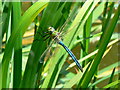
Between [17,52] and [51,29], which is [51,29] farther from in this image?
[17,52]

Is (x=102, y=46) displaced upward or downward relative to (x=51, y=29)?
downward

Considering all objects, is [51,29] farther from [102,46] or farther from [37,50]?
[102,46]

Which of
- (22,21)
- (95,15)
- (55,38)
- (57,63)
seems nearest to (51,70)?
(57,63)

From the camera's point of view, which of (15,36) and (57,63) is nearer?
(15,36)

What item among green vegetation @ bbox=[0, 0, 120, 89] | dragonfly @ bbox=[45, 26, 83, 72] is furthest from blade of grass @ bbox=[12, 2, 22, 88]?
dragonfly @ bbox=[45, 26, 83, 72]

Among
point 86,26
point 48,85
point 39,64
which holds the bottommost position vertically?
point 48,85

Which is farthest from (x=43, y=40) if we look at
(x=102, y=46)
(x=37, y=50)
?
(x=102, y=46)

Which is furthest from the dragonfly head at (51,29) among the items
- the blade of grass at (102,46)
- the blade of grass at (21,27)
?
the blade of grass at (102,46)

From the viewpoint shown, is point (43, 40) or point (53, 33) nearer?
point (43, 40)

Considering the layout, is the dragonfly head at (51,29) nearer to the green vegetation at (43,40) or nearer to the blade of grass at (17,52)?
the green vegetation at (43,40)

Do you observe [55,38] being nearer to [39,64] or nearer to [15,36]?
A: [39,64]

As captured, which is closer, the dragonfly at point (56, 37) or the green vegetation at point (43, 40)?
the green vegetation at point (43, 40)
